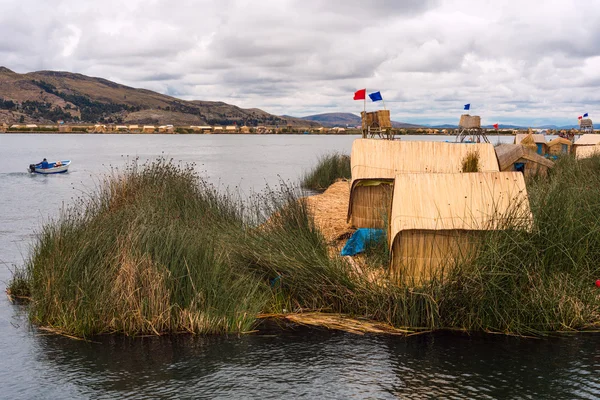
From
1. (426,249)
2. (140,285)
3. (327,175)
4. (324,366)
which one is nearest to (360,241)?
(426,249)

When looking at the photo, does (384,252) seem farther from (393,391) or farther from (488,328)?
(393,391)

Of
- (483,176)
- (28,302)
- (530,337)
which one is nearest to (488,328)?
(530,337)

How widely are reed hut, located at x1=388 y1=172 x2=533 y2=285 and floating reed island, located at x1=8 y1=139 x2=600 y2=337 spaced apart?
2 centimetres

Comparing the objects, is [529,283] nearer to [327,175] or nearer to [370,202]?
[370,202]

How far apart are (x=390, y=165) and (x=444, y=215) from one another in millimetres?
5245

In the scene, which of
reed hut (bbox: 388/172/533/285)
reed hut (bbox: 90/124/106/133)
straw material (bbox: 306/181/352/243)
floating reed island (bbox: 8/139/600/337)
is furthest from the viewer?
reed hut (bbox: 90/124/106/133)

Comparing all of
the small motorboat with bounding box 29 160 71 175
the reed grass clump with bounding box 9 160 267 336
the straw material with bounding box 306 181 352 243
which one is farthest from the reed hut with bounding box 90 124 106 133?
the reed grass clump with bounding box 9 160 267 336

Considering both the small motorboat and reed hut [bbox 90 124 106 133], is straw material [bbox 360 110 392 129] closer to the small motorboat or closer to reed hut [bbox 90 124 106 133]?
the small motorboat

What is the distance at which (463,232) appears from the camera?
10297mm

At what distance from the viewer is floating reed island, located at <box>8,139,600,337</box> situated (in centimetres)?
929

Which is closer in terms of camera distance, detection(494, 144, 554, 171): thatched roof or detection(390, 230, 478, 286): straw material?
detection(390, 230, 478, 286): straw material

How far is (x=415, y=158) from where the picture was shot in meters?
15.7

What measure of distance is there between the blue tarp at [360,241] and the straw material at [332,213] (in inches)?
28.1

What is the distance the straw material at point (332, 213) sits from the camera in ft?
48.6
